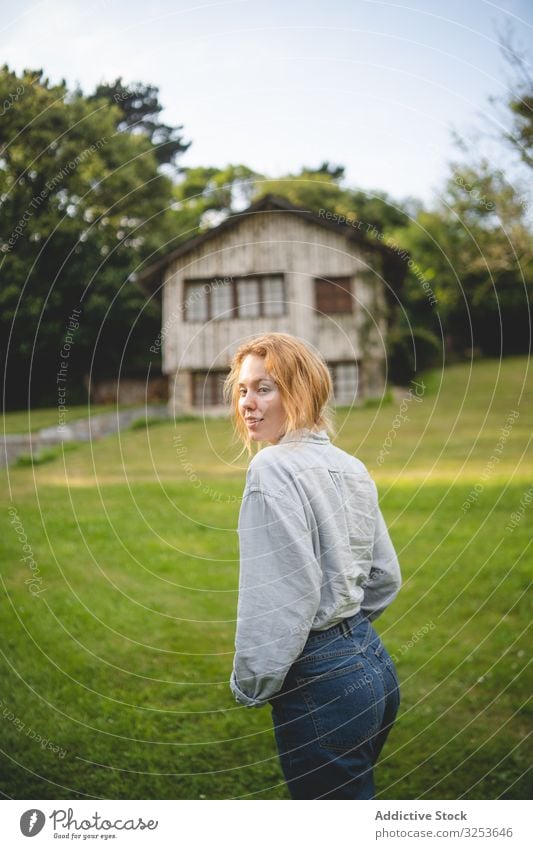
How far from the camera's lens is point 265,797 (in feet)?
8.75

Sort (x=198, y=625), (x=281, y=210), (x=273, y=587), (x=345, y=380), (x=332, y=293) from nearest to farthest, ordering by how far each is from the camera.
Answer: (x=273, y=587)
(x=198, y=625)
(x=281, y=210)
(x=332, y=293)
(x=345, y=380)

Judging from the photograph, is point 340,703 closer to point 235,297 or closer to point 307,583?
point 307,583

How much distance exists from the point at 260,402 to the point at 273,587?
0.48 m

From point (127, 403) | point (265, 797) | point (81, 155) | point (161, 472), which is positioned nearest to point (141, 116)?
point (81, 155)

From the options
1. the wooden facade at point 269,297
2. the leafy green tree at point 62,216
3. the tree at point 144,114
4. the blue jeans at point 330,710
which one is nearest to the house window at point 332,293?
the wooden facade at point 269,297

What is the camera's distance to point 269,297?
586cm

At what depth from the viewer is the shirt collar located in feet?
5.50

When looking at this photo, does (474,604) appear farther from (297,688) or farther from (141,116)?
(141,116)

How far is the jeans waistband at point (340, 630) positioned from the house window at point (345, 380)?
13.1 ft

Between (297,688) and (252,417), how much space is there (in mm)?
645

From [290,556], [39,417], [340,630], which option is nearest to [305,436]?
[290,556]

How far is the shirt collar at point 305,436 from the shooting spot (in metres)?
1.68

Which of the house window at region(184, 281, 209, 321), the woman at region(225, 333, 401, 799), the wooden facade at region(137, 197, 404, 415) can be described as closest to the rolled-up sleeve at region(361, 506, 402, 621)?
the woman at region(225, 333, 401, 799)

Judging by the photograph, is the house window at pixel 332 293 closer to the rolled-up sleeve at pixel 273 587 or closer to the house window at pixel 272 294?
the house window at pixel 272 294
